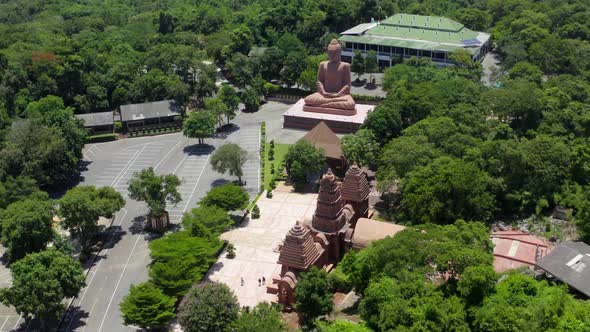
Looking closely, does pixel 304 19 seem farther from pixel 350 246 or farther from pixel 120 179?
pixel 350 246

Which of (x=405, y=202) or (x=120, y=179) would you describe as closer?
(x=405, y=202)

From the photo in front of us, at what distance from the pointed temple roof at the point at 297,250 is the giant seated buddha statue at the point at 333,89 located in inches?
1461

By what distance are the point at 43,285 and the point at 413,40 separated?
79.5m

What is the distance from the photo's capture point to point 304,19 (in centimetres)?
11319

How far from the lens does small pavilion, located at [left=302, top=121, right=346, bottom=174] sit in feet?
217

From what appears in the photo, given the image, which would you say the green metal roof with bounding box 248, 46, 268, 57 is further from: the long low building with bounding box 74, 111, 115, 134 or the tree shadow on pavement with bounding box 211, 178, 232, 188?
the tree shadow on pavement with bounding box 211, 178, 232, 188

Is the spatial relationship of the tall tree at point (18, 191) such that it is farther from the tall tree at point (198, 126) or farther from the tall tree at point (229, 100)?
the tall tree at point (229, 100)

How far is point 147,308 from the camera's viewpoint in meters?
41.7

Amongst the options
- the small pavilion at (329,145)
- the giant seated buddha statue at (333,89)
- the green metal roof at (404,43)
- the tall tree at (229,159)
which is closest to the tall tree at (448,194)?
the small pavilion at (329,145)

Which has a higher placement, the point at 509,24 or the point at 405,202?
the point at 509,24

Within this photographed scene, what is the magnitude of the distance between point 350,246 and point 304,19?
235ft

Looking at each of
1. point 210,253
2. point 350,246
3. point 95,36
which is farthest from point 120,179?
point 95,36

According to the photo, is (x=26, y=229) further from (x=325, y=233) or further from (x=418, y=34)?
(x=418, y=34)

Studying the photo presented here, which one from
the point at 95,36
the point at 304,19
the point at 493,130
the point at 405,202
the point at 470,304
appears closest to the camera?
the point at 470,304
